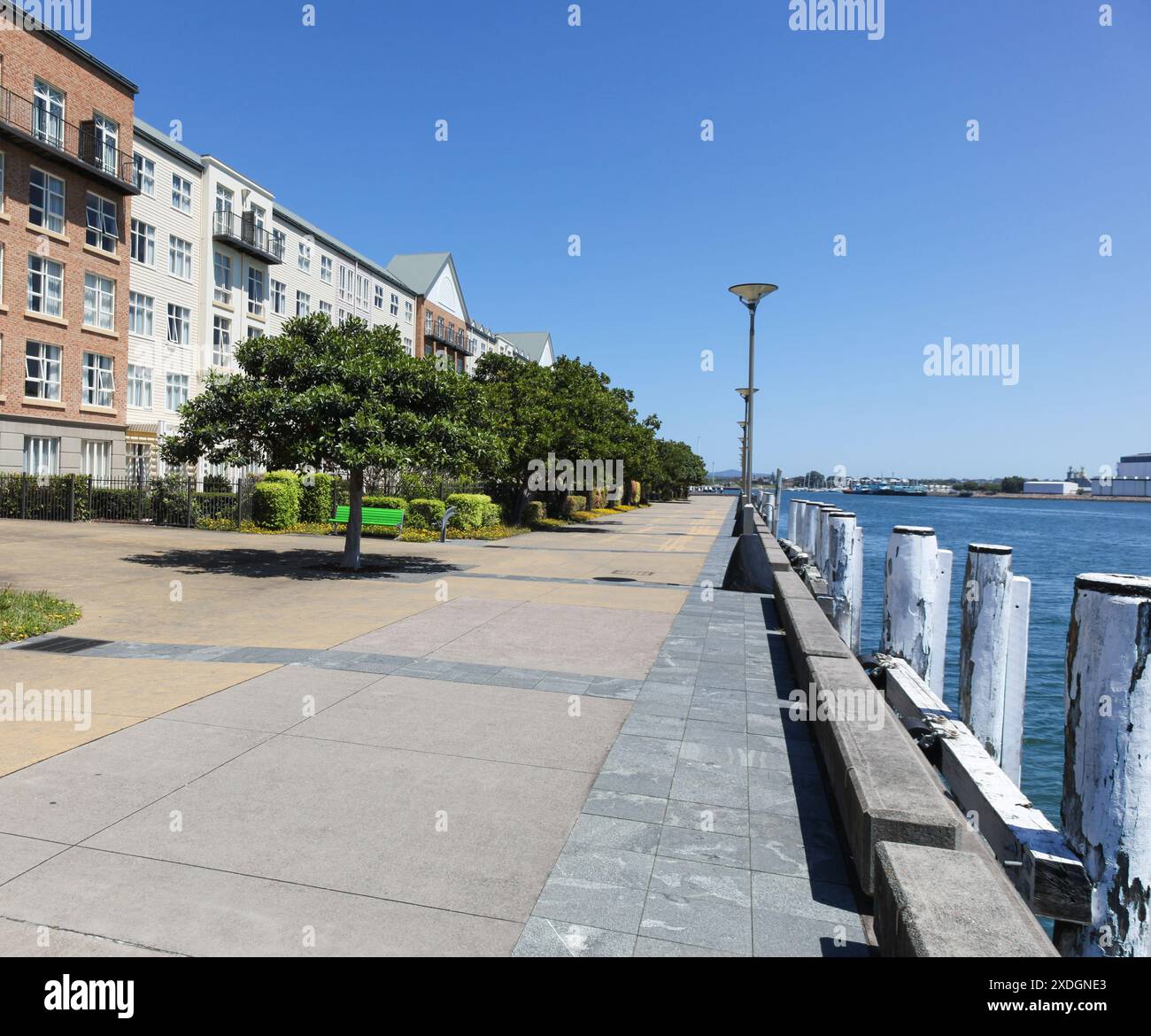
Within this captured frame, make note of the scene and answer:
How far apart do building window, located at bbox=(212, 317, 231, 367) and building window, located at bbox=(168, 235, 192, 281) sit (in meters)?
Result: 2.19

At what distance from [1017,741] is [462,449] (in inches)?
411

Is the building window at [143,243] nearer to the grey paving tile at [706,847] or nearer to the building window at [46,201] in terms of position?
the building window at [46,201]

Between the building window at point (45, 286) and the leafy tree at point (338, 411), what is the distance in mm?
17304

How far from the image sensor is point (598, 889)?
3574 millimetres

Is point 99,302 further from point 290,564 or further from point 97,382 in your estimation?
point 290,564

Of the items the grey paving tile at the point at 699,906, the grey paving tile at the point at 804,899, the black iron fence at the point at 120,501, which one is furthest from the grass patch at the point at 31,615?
the black iron fence at the point at 120,501

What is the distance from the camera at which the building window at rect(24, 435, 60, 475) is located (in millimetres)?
26953

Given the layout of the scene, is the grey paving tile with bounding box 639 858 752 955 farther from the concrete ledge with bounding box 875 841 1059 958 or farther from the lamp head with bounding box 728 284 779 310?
the lamp head with bounding box 728 284 779 310

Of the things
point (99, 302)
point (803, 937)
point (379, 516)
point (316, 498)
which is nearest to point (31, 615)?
point (803, 937)

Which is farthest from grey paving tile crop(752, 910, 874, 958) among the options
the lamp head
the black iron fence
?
the black iron fence

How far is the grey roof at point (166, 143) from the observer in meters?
31.6

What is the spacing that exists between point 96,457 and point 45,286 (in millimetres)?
6210
